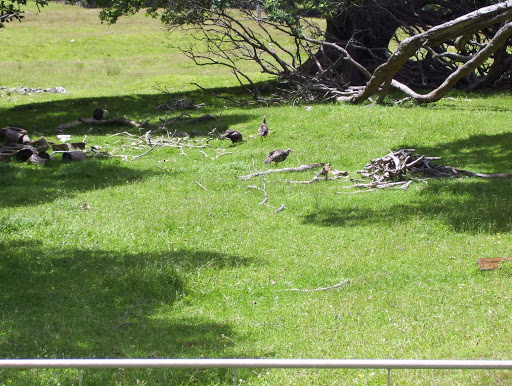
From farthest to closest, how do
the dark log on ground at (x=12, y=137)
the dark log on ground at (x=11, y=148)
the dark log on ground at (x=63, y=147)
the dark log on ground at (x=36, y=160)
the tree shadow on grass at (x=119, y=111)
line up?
the tree shadow on grass at (x=119, y=111), the dark log on ground at (x=12, y=137), the dark log on ground at (x=63, y=147), the dark log on ground at (x=11, y=148), the dark log on ground at (x=36, y=160)

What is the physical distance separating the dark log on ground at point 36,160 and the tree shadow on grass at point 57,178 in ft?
0.56

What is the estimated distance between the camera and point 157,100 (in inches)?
982

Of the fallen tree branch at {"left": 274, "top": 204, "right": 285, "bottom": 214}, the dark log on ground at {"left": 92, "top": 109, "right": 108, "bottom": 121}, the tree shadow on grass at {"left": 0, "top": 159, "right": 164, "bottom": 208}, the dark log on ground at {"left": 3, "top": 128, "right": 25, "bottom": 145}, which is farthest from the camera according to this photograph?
the dark log on ground at {"left": 92, "top": 109, "right": 108, "bottom": 121}

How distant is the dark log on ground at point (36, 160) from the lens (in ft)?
50.0

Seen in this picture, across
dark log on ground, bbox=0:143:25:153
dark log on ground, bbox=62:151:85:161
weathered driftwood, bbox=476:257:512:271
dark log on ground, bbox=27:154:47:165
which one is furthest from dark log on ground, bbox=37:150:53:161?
weathered driftwood, bbox=476:257:512:271

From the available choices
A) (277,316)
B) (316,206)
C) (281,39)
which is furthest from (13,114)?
(281,39)

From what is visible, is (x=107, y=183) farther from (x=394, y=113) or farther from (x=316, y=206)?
(x=394, y=113)

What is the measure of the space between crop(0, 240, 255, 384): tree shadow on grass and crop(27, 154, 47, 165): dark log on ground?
6.44 m

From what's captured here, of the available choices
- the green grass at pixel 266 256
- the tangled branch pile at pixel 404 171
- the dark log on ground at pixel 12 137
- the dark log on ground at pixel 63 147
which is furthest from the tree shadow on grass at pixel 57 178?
the tangled branch pile at pixel 404 171

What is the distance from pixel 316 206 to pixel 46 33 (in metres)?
47.0

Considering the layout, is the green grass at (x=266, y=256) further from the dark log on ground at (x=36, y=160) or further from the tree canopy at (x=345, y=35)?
the tree canopy at (x=345, y=35)

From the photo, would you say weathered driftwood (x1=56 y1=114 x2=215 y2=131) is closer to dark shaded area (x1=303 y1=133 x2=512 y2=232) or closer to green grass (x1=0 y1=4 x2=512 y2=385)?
green grass (x1=0 y1=4 x2=512 y2=385)

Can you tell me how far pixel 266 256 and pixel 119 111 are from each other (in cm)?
1552

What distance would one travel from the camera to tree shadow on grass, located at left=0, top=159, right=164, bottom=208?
12.5 m
